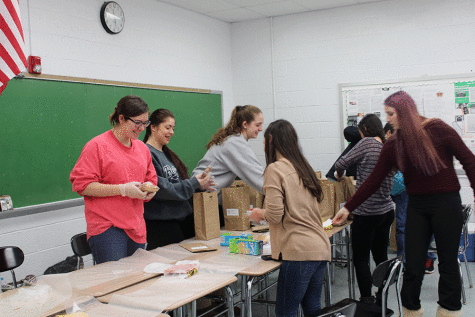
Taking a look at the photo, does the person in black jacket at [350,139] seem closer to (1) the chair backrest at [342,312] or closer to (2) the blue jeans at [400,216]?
(2) the blue jeans at [400,216]

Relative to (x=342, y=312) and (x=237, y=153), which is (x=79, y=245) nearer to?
(x=237, y=153)

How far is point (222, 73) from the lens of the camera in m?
6.03

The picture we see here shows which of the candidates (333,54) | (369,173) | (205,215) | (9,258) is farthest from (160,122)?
(333,54)

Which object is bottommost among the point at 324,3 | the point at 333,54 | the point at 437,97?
the point at 437,97

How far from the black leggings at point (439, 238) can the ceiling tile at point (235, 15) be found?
12.6 ft

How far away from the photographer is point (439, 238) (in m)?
2.45

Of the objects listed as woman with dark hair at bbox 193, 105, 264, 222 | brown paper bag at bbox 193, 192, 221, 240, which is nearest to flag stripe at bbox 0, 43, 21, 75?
brown paper bag at bbox 193, 192, 221, 240

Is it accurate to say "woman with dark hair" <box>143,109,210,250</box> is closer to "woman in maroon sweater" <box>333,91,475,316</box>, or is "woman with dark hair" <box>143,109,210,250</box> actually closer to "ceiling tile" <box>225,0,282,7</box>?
"woman in maroon sweater" <box>333,91,475,316</box>

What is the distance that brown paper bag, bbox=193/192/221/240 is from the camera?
297 cm

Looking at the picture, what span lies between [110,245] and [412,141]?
175cm

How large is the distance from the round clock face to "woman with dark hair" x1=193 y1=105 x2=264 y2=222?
1819 mm

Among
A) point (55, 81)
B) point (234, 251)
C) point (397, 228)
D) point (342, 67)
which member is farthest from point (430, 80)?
point (55, 81)

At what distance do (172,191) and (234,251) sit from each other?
1.78 feet

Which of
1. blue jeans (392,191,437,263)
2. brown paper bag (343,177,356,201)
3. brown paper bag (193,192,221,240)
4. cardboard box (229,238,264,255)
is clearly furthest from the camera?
blue jeans (392,191,437,263)
